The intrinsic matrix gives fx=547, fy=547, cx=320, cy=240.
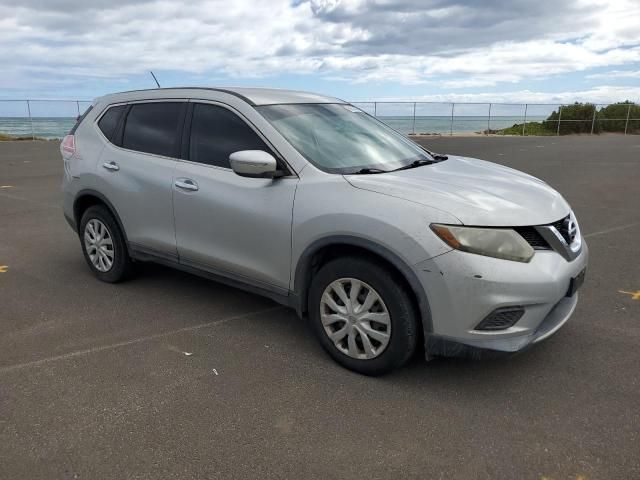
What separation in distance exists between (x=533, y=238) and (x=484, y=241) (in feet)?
1.12

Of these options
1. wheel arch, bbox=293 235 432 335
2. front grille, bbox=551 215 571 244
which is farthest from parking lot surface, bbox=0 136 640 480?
front grille, bbox=551 215 571 244

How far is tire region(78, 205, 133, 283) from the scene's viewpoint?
4.80m

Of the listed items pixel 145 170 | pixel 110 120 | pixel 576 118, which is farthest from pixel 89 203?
pixel 576 118

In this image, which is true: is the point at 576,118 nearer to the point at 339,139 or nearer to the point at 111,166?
the point at 339,139

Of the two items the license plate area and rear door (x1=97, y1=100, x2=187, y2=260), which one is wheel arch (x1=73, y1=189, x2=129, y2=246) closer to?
rear door (x1=97, y1=100, x2=187, y2=260)

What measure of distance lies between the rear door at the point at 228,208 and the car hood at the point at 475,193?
0.59m

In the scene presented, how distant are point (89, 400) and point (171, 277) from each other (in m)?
2.24

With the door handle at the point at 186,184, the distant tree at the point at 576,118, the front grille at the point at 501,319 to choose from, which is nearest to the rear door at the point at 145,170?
the door handle at the point at 186,184

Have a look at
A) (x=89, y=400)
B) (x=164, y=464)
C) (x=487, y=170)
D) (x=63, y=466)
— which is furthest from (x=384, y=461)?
(x=487, y=170)

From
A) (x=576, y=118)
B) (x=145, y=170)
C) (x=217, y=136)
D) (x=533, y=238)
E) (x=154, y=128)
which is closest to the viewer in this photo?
(x=533, y=238)

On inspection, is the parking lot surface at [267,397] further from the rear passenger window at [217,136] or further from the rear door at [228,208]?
the rear passenger window at [217,136]

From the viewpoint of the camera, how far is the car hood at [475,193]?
2980mm

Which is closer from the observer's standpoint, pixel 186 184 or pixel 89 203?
pixel 186 184

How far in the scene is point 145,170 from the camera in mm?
4391
